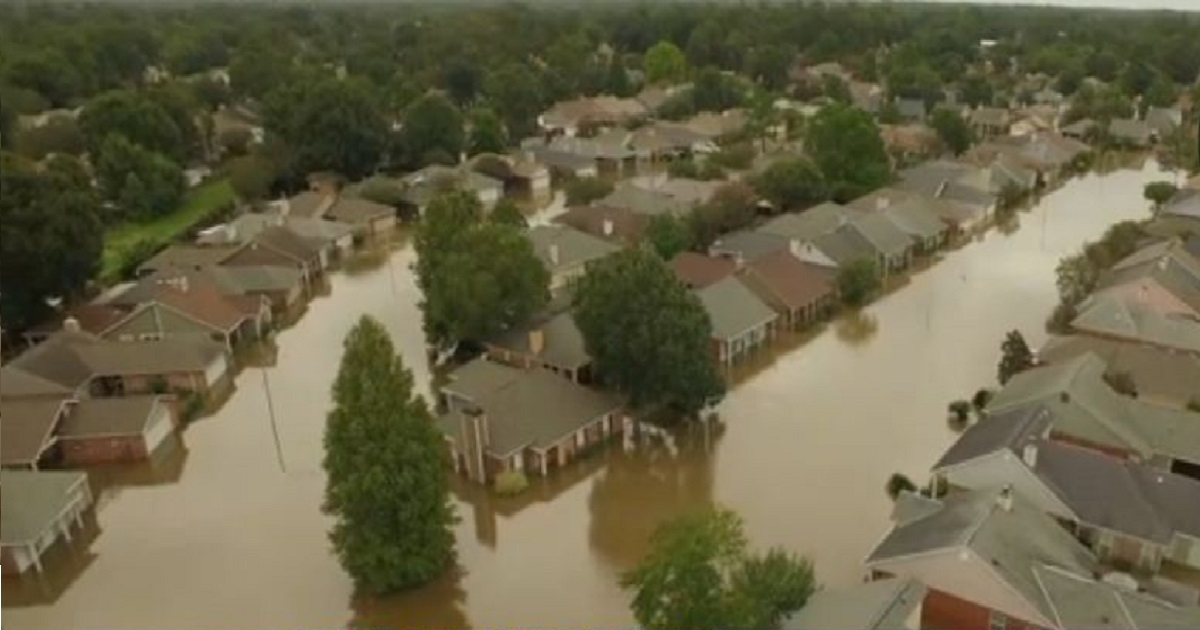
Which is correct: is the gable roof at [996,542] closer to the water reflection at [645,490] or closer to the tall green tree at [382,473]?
the water reflection at [645,490]

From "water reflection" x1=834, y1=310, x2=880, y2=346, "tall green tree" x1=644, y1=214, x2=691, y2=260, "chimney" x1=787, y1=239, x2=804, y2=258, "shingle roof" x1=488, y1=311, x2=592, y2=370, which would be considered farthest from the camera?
"chimney" x1=787, y1=239, x2=804, y2=258

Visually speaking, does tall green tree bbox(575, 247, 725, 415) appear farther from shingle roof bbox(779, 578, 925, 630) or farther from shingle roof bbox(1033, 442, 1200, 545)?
shingle roof bbox(779, 578, 925, 630)

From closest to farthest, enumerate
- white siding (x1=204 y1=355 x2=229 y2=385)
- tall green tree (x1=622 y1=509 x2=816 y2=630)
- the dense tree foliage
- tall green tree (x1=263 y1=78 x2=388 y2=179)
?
tall green tree (x1=622 y1=509 x2=816 y2=630)
the dense tree foliage
white siding (x1=204 y1=355 x2=229 y2=385)
tall green tree (x1=263 y1=78 x2=388 y2=179)

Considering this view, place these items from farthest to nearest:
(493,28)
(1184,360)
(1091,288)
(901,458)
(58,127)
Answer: (493,28) → (58,127) → (1091,288) → (1184,360) → (901,458)

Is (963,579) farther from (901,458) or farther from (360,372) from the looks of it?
(360,372)

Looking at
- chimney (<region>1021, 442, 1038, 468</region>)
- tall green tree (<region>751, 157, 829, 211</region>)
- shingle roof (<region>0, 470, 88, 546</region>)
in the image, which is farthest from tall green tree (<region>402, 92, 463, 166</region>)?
chimney (<region>1021, 442, 1038, 468</region>)

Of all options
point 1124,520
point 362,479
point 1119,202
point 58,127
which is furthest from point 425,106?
point 1124,520

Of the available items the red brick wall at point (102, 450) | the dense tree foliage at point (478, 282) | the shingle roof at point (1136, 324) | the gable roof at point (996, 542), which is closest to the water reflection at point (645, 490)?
the gable roof at point (996, 542)
